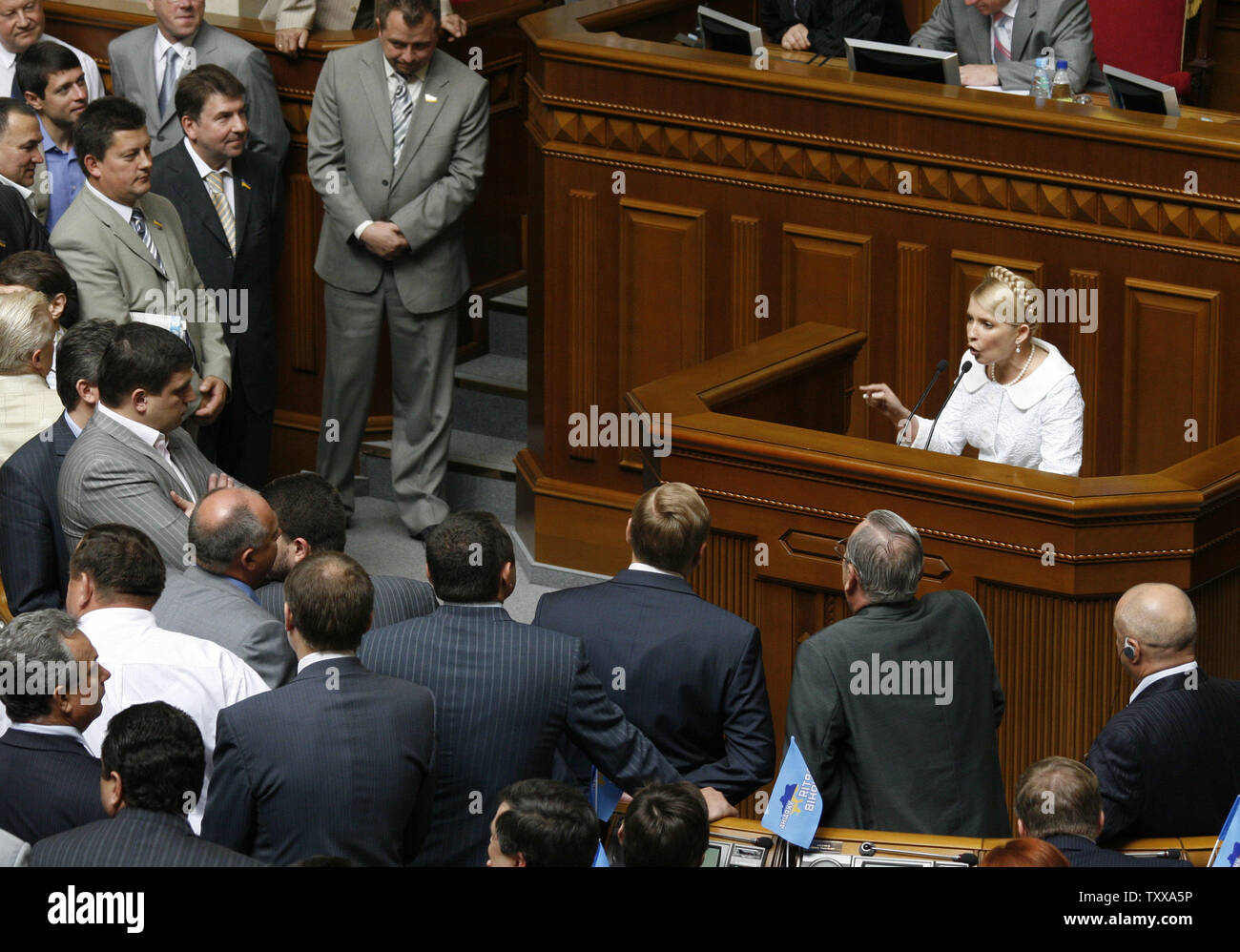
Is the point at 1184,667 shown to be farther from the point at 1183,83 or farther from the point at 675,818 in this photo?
the point at 1183,83

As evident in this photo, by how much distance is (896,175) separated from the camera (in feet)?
18.3

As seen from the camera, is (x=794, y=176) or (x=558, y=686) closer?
(x=558, y=686)

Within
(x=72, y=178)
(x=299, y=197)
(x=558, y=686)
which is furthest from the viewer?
(x=299, y=197)

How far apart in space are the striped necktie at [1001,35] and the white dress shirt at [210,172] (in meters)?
2.62

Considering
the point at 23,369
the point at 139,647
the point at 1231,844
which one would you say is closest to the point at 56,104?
the point at 23,369

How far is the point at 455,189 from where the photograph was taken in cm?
605

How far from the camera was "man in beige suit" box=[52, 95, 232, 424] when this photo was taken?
5199mm

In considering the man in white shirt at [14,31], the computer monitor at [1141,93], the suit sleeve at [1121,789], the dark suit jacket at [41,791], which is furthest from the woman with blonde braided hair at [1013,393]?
the man in white shirt at [14,31]

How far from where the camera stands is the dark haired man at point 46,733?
3115mm

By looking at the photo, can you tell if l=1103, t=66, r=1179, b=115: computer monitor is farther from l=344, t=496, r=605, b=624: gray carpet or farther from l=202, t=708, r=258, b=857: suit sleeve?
l=202, t=708, r=258, b=857: suit sleeve

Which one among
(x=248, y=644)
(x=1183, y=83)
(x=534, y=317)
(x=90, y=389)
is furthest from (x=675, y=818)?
(x=1183, y=83)

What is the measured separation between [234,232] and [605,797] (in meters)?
3.15
